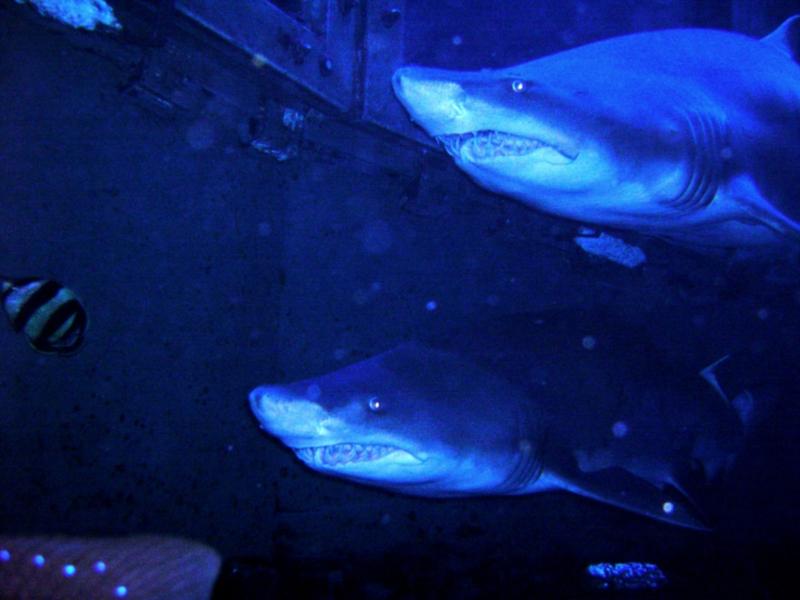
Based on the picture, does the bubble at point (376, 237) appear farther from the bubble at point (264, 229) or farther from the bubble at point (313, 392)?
the bubble at point (313, 392)

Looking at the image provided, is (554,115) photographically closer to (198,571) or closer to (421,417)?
(421,417)

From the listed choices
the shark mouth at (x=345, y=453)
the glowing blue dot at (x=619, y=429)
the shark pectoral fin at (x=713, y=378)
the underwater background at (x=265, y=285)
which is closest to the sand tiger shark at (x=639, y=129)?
the underwater background at (x=265, y=285)

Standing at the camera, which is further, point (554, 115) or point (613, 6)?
point (613, 6)

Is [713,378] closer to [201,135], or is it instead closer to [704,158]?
[704,158]

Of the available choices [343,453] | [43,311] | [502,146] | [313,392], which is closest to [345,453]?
[343,453]

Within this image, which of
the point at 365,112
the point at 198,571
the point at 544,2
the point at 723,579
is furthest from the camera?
the point at 544,2

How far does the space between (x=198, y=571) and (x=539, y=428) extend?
224 centimetres

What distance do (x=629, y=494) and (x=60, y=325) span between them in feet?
10.1

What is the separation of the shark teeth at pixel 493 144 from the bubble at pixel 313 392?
4.60 ft

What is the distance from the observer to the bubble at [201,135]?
3.20 m

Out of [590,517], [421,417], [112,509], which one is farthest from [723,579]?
[112,509]

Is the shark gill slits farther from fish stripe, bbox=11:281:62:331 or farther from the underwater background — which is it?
fish stripe, bbox=11:281:62:331

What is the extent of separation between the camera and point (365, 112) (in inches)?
136

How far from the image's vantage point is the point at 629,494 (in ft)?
10.9
